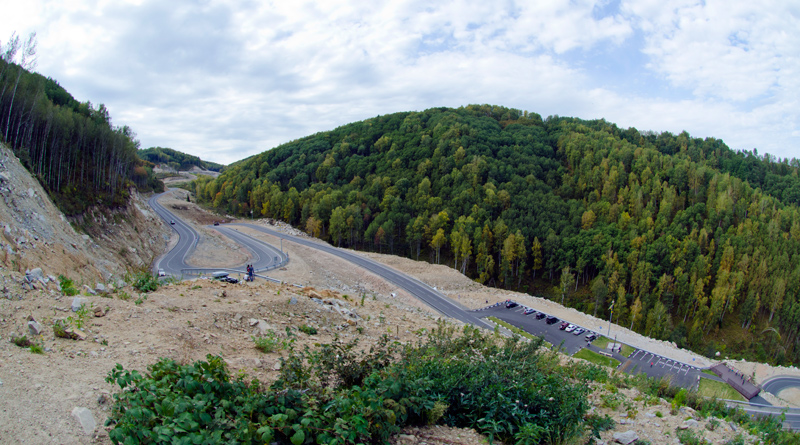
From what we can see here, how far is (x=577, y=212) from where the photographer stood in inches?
3140

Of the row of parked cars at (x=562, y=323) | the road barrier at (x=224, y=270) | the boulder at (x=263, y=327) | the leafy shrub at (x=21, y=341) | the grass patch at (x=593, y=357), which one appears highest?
the leafy shrub at (x=21, y=341)

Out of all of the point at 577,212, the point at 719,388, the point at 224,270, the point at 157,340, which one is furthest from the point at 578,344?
the point at 577,212

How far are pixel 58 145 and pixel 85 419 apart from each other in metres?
50.1

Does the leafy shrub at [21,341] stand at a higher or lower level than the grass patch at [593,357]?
higher

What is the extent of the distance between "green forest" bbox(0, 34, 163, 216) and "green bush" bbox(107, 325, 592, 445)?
38.9m

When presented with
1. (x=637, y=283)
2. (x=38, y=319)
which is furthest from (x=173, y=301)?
(x=637, y=283)

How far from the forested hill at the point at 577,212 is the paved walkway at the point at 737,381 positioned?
1848 cm

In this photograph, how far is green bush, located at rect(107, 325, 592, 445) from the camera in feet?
14.2

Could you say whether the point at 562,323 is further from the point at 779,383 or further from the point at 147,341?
the point at 147,341

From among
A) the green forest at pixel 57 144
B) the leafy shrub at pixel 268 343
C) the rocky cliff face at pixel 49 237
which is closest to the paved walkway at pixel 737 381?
the leafy shrub at pixel 268 343

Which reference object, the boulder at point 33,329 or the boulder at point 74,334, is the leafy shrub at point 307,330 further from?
the boulder at point 33,329

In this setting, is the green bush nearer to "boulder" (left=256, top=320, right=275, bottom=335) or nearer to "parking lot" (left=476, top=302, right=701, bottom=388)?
"boulder" (left=256, top=320, right=275, bottom=335)

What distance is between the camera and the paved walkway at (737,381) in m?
33.2

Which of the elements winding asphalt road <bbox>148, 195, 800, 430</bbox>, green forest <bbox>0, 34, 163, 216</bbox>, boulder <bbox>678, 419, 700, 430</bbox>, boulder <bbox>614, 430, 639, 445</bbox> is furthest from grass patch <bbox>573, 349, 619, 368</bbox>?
green forest <bbox>0, 34, 163, 216</bbox>
